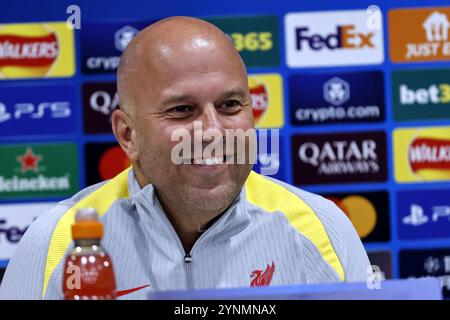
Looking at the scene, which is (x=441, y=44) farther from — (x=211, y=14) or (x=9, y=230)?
(x=9, y=230)

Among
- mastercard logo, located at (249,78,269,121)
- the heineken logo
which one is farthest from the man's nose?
the heineken logo

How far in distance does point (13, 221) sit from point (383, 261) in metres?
1.22

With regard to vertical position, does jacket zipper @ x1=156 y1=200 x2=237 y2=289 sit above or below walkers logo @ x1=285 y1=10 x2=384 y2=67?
below

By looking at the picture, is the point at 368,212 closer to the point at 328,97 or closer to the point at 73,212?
the point at 328,97

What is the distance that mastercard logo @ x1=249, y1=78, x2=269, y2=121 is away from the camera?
8.38 ft

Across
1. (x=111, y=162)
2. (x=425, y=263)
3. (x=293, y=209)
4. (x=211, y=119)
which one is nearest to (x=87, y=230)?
(x=211, y=119)

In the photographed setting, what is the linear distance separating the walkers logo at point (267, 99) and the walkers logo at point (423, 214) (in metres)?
0.48

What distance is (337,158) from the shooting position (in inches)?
102

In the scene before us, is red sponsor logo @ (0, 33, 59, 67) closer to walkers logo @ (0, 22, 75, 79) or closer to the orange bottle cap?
walkers logo @ (0, 22, 75, 79)

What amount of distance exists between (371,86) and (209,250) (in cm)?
161

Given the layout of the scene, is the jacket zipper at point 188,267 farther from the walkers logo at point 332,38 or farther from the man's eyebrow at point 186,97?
the walkers logo at point 332,38

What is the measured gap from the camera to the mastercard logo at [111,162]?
257cm

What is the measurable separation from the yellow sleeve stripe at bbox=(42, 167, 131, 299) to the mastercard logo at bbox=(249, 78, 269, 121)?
53.7 inches
